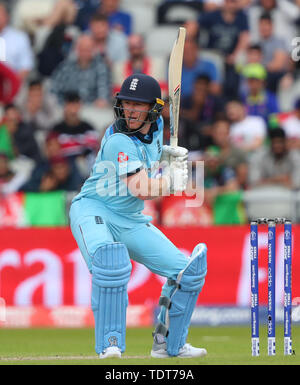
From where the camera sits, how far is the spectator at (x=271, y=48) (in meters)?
13.2

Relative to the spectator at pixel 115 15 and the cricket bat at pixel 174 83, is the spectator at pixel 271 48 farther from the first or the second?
the cricket bat at pixel 174 83

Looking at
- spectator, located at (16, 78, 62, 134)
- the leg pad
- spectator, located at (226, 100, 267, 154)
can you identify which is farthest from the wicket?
spectator, located at (16, 78, 62, 134)

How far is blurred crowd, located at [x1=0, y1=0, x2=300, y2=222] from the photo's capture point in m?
11.1

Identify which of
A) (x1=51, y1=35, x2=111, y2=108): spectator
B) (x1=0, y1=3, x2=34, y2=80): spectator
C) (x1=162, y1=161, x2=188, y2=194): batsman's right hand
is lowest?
(x1=162, y1=161, x2=188, y2=194): batsman's right hand

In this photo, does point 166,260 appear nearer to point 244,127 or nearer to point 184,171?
point 184,171

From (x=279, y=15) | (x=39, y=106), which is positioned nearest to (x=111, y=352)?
(x=39, y=106)

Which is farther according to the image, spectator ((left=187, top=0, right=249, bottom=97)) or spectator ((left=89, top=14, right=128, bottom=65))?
spectator ((left=187, top=0, right=249, bottom=97))

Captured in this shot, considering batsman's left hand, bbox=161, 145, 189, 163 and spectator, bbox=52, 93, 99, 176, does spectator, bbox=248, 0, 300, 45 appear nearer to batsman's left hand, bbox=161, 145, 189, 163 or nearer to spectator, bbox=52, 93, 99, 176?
spectator, bbox=52, 93, 99, 176

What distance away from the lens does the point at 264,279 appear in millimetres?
10000

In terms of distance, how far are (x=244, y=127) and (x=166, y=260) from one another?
19.6ft

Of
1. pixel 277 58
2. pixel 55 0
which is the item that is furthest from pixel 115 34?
pixel 277 58

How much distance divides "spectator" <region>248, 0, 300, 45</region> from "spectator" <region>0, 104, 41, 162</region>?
3.88 meters

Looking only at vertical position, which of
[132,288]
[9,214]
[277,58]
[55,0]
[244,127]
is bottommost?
[132,288]

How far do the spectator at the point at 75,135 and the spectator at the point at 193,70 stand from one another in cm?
159
